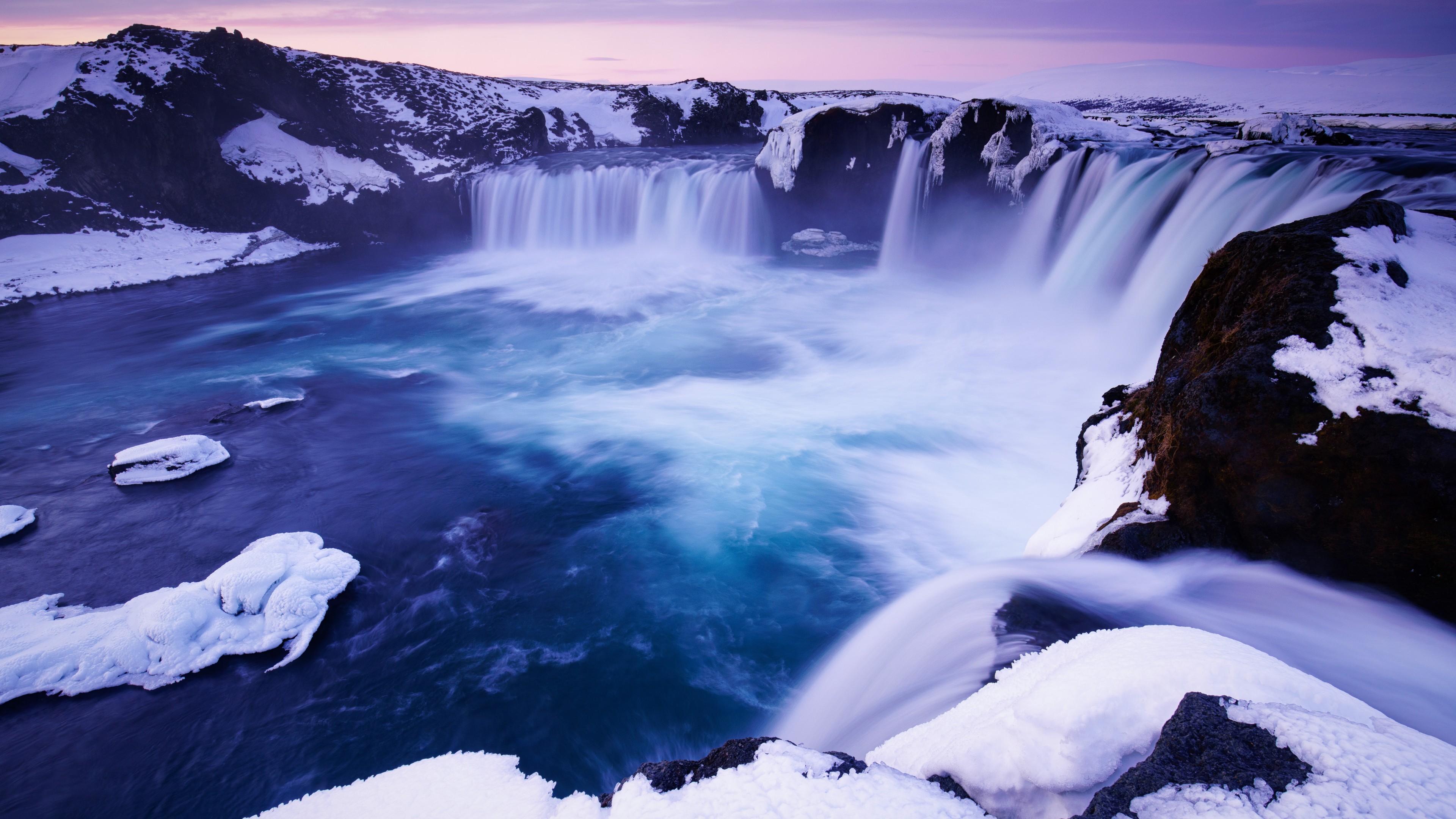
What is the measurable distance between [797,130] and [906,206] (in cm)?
410

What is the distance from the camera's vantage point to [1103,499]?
4.57m

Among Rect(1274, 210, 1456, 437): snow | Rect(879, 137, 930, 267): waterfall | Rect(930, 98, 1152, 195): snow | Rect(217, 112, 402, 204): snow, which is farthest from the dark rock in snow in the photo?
Rect(217, 112, 402, 204): snow

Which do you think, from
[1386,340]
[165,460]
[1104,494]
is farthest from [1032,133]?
[165,460]

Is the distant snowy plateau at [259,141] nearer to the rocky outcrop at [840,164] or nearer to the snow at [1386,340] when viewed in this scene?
the rocky outcrop at [840,164]

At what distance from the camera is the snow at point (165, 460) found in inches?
325

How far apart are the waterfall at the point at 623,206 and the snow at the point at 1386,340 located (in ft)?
60.5

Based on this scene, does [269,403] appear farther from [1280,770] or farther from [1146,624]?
[1280,770]

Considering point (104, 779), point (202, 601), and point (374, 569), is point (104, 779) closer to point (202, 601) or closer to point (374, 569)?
point (202, 601)

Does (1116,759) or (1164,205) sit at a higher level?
(1164,205)

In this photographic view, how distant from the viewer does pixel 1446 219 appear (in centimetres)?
428

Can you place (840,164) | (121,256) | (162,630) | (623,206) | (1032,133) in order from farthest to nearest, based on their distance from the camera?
(623,206), (121,256), (840,164), (1032,133), (162,630)

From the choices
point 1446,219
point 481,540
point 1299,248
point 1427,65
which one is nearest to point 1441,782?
point 1299,248

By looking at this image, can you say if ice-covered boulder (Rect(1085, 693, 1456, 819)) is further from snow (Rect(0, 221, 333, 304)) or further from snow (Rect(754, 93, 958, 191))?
snow (Rect(0, 221, 333, 304))

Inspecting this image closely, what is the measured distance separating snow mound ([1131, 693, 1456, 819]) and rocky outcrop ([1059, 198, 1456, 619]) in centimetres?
188
